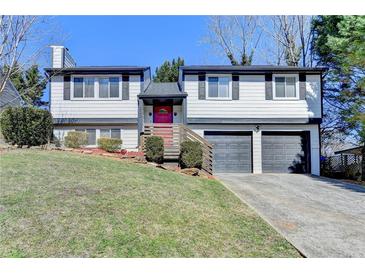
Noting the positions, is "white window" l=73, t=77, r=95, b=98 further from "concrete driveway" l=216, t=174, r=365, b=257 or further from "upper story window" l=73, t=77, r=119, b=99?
"concrete driveway" l=216, t=174, r=365, b=257

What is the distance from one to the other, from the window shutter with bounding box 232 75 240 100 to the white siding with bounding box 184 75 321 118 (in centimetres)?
16

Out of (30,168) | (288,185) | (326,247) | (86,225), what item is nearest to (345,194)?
(288,185)

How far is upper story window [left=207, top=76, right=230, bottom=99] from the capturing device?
17.0m

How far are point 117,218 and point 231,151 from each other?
11.2 meters

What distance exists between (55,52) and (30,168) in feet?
34.3

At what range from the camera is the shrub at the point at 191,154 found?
13.2 metres

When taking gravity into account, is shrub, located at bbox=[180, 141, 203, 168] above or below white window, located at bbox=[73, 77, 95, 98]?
below

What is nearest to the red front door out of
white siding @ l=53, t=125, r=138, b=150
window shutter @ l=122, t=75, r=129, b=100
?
white siding @ l=53, t=125, r=138, b=150

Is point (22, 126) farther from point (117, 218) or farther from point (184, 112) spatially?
point (117, 218)

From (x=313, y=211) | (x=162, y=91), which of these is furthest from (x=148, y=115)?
(x=313, y=211)

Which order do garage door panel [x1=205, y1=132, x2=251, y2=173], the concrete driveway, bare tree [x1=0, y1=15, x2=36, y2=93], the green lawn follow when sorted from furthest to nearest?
1. garage door panel [x1=205, y1=132, x2=251, y2=173]
2. bare tree [x1=0, y1=15, x2=36, y2=93]
3. the concrete driveway
4. the green lawn

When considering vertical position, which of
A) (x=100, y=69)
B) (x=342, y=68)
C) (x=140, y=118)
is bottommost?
(x=140, y=118)

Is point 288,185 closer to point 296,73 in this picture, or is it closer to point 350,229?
point 350,229

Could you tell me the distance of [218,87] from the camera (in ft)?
55.9
